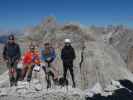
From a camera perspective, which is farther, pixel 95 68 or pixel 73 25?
pixel 73 25

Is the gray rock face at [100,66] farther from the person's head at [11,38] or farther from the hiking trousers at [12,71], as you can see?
the person's head at [11,38]

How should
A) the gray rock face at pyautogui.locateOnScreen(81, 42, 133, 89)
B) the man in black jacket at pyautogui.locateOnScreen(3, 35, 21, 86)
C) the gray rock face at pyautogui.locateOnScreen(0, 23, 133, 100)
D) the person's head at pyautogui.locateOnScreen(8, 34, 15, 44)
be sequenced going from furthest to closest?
the gray rock face at pyautogui.locateOnScreen(81, 42, 133, 89), the gray rock face at pyautogui.locateOnScreen(0, 23, 133, 100), the man in black jacket at pyautogui.locateOnScreen(3, 35, 21, 86), the person's head at pyautogui.locateOnScreen(8, 34, 15, 44)

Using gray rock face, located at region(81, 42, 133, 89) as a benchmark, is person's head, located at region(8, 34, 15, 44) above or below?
above

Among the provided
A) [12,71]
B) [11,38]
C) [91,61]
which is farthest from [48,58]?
[91,61]

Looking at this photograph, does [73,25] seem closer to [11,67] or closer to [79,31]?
[79,31]

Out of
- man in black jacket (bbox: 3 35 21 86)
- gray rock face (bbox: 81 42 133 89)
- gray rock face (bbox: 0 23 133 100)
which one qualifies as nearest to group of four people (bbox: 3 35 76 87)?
man in black jacket (bbox: 3 35 21 86)

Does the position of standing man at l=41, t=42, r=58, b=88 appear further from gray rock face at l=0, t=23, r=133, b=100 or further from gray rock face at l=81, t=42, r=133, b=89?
gray rock face at l=81, t=42, r=133, b=89

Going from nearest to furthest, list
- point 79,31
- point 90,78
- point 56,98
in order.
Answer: point 56,98
point 90,78
point 79,31

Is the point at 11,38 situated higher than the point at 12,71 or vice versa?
the point at 11,38

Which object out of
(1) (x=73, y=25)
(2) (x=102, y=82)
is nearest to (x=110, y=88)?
(2) (x=102, y=82)

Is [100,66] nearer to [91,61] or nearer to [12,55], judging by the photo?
[91,61]

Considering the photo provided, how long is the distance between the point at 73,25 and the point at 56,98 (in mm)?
23180

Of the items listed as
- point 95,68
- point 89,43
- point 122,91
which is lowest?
point 122,91

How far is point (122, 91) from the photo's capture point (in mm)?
43281
